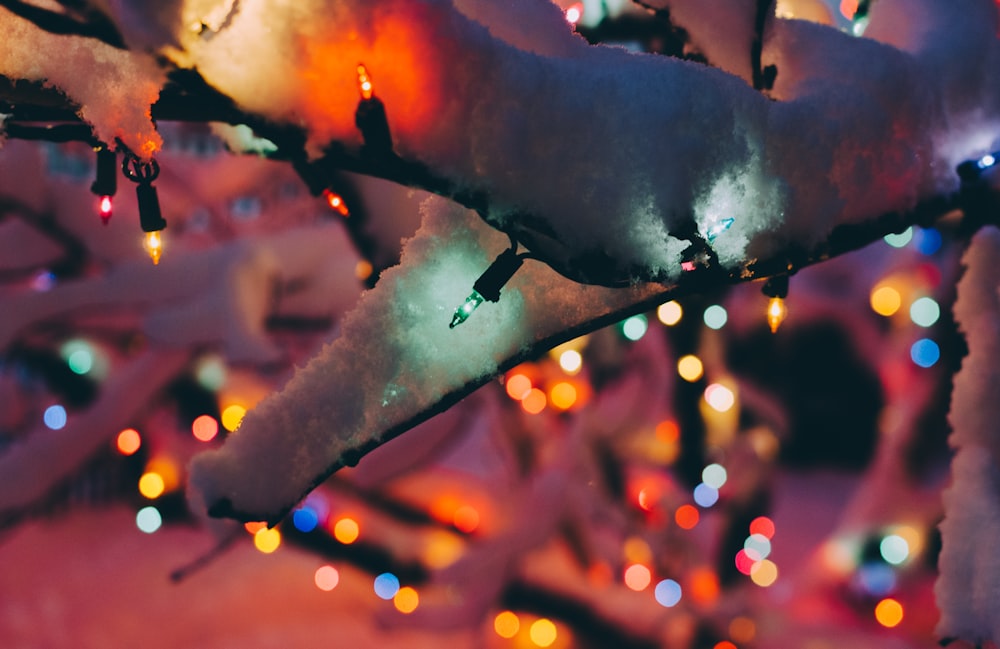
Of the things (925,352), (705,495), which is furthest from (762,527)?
(925,352)

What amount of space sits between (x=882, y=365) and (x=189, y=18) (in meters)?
5.85

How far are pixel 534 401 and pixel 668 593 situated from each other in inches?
71.5

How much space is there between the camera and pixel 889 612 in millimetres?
4410

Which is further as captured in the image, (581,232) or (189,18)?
(581,232)

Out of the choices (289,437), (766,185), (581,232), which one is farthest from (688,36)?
(289,437)

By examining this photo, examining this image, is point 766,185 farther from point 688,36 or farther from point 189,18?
point 189,18

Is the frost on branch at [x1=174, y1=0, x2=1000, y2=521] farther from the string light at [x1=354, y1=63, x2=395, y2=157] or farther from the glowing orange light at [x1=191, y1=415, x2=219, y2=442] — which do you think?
the glowing orange light at [x1=191, y1=415, x2=219, y2=442]

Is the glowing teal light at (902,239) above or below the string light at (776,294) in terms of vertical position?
above

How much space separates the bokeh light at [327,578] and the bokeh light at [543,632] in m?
1.52

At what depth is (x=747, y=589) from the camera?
4340 millimetres

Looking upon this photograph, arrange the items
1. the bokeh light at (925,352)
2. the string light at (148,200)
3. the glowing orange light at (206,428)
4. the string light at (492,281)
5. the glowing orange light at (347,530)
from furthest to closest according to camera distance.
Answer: the glowing orange light at (206,428)
the glowing orange light at (347,530)
the bokeh light at (925,352)
the string light at (148,200)
the string light at (492,281)

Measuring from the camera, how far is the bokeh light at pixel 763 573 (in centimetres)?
470

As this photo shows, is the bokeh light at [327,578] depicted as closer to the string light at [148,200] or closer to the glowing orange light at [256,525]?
the glowing orange light at [256,525]

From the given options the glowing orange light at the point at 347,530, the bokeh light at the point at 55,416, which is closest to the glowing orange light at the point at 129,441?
the bokeh light at the point at 55,416
